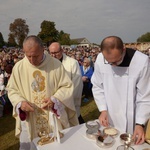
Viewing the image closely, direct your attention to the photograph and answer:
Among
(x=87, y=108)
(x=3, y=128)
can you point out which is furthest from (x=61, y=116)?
(x=87, y=108)

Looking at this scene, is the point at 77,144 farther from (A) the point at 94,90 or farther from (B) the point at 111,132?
(A) the point at 94,90

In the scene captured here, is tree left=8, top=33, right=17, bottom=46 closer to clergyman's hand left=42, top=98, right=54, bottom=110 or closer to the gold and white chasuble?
the gold and white chasuble

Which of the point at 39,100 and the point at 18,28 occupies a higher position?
the point at 18,28

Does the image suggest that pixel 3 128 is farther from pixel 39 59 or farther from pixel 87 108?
pixel 39 59

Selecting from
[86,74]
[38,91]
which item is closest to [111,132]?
[38,91]

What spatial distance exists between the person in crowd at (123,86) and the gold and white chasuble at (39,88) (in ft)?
2.01

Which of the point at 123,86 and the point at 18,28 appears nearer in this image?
the point at 123,86

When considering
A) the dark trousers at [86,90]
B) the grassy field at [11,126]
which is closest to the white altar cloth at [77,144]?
the grassy field at [11,126]

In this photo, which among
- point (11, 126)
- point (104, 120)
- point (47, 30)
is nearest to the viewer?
point (104, 120)

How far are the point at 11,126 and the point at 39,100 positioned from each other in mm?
3002

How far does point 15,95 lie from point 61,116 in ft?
2.31

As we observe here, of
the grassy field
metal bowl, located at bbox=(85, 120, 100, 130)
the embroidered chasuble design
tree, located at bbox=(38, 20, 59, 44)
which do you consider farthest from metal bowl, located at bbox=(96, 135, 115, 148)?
tree, located at bbox=(38, 20, 59, 44)

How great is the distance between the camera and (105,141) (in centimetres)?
173

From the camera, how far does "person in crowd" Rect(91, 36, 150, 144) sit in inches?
74.4
